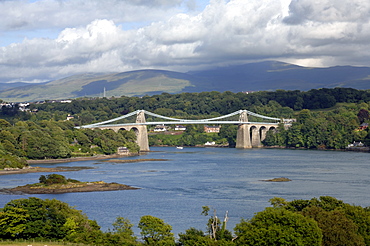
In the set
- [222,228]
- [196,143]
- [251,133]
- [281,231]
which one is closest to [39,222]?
[222,228]

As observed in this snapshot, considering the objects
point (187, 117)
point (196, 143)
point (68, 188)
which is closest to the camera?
point (68, 188)

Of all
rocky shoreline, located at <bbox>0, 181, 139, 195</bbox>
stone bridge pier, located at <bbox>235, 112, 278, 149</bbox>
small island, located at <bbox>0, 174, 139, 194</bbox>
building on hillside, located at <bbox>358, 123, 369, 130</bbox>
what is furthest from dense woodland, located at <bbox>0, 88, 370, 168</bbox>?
rocky shoreline, located at <bbox>0, 181, 139, 195</bbox>

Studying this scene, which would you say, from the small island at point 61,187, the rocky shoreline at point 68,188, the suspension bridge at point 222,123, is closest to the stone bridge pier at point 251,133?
the suspension bridge at point 222,123

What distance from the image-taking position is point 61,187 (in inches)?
1433

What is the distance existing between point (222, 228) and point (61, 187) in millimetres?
18154

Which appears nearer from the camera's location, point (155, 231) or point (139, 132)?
point (155, 231)

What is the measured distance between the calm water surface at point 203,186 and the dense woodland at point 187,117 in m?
5.71

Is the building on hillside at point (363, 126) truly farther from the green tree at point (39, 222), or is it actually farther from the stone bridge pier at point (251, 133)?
the green tree at point (39, 222)

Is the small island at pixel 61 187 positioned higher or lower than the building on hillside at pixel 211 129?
lower

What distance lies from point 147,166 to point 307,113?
128 ft

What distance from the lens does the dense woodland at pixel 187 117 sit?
5895cm

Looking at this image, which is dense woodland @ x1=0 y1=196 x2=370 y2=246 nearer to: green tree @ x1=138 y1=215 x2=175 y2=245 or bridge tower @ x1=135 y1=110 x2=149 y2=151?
green tree @ x1=138 y1=215 x2=175 y2=245

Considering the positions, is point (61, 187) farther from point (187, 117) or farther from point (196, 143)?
point (187, 117)

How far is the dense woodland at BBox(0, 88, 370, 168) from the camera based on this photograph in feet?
193
